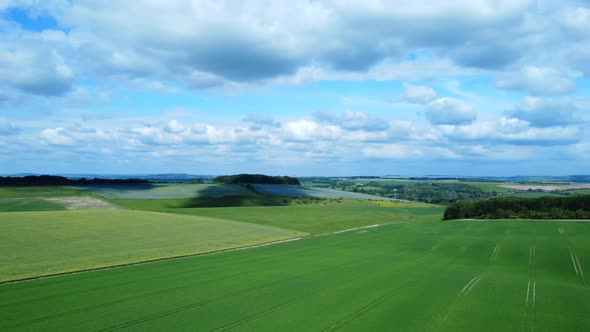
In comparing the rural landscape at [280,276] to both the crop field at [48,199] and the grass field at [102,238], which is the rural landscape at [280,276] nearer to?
the grass field at [102,238]

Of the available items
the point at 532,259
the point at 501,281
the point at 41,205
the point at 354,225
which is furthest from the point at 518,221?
the point at 41,205

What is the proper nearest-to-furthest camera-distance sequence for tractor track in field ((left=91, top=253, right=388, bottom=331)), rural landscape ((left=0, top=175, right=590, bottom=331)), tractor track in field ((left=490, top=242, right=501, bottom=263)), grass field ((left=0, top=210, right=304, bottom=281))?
tractor track in field ((left=91, top=253, right=388, bottom=331)) < rural landscape ((left=0, top=175, right=590, bottom=331)) < grass field ((left=0, top=210, right=304, bottom=281)) < tractor track in field ((left=490, top=242, right=501, bottom=263))

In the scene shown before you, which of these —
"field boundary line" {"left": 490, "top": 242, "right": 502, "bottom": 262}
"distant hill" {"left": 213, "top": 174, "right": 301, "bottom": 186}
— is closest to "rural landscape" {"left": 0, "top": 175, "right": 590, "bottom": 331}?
"field boundary line" {"left": 490, "top": 242, "right": 502, "bottom": 262}

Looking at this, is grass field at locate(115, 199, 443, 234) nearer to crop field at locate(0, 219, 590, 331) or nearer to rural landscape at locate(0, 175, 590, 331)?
rural landscape at locate(0, 175, 590, 331)

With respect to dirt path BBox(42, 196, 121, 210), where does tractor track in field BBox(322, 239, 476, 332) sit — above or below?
below

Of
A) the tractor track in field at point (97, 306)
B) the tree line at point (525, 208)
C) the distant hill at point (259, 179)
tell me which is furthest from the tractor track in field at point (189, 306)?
the distant hill at point (259, 179)

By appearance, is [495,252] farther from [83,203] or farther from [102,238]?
[83,203]
